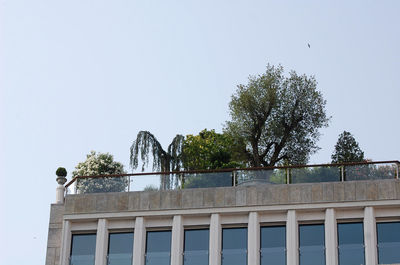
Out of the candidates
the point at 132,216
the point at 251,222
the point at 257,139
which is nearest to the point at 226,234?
the point at 251,222

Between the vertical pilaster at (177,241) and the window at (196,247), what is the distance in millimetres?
258

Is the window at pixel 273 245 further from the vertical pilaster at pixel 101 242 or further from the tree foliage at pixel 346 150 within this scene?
the tree foliage at pixel 346 150

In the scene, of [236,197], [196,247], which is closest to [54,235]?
[196,247]

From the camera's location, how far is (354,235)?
4250 centimetres

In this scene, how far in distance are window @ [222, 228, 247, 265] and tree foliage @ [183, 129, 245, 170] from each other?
2025 centimetres

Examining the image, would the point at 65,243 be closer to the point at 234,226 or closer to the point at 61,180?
the point at 61,180

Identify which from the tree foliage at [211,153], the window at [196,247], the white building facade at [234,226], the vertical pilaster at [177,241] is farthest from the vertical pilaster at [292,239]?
the tree foliage at [211,153]

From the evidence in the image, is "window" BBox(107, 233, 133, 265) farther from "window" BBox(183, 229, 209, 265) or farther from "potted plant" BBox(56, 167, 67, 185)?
"potted plant" BBox(56, 167, 67, 185)

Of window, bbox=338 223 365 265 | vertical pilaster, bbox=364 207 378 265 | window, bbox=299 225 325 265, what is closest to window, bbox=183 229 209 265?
window, bbox=299 225 325 265

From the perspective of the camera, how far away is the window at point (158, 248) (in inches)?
1719

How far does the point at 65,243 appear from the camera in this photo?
147 feet

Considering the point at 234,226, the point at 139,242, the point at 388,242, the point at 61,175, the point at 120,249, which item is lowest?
the point at 120,249

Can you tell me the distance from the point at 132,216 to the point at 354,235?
9973mm

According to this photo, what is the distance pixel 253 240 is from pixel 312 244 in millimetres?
2563
